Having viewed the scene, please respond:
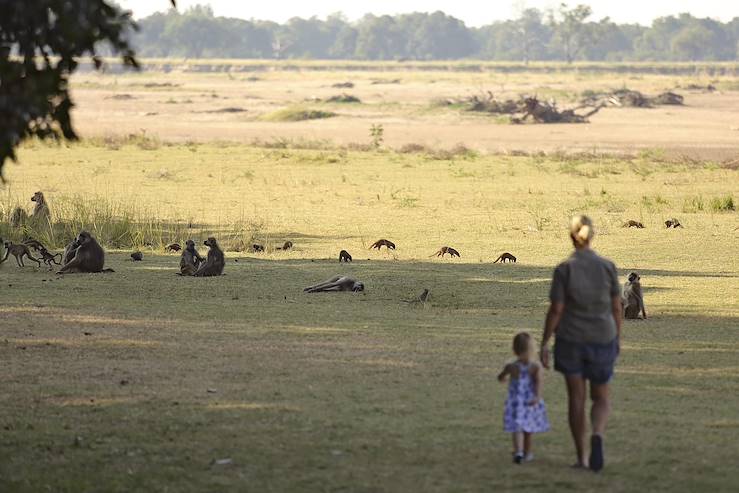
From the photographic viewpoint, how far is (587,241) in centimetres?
796

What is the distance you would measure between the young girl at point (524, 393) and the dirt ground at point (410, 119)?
109 ft

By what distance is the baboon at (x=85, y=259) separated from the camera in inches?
666

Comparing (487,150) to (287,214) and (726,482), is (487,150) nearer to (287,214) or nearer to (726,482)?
(287,214)

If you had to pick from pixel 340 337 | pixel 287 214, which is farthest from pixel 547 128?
pixel 340 337

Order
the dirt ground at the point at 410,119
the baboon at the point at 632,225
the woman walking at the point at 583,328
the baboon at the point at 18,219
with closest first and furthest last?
1. the woman walking at the point at 583,328
2. the baboon at the point at 18,219
3. the baboon at the point at 632,225
4. the dirt ground at the point at 410,119

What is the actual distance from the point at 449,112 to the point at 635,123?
8.88m

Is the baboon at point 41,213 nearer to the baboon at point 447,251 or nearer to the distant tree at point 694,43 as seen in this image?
the baboon at point 447,251

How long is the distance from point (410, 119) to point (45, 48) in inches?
2078

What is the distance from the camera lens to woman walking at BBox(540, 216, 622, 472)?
7895mm

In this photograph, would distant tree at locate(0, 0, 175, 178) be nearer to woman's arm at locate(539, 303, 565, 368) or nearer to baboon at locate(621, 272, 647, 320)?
woman's arm at locate(539, 303, 565, 368)

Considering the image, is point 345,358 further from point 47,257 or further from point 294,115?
point 294,115

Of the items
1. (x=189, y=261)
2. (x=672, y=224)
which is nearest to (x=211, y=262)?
(x=189, y=261)

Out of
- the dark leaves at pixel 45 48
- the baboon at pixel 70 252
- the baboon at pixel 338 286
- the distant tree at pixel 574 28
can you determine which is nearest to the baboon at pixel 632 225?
the baboon at pixel 338 286

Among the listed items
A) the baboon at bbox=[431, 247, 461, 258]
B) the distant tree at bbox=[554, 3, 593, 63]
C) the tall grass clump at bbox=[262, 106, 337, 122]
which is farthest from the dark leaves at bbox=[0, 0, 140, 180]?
the distant tree at bbox=[554, 3, 593, 63]
